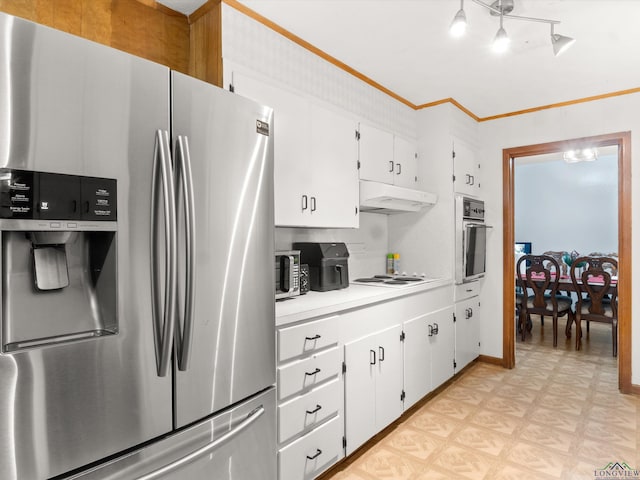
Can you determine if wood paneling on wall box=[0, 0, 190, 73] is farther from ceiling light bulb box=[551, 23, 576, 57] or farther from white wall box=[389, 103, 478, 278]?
white wall box=[389, 103, 478, 278]

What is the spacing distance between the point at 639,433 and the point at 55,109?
358 cm

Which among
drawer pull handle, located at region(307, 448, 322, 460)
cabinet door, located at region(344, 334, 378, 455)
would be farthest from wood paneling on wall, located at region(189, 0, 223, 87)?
drawer pull handle, located at region(307, 448, 322, 460)

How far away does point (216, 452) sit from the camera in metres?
1.28

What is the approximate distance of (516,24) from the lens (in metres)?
2.14

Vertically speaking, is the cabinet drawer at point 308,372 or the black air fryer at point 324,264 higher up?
the black air fryer at point 324,264

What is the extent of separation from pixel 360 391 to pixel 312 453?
1.53 ft

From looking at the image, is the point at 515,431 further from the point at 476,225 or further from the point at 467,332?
the point at 476,225

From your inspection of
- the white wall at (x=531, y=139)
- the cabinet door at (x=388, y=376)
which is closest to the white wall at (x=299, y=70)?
the white wall at (x=531, y=139)

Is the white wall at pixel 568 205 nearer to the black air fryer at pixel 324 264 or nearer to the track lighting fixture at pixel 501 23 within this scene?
the track lighting fixture at pixel 501 23

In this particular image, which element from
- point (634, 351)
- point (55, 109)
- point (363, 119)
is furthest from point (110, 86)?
point (634, 351)

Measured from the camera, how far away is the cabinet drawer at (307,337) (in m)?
1.69

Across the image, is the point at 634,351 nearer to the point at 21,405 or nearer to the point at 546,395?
the point at 546,395

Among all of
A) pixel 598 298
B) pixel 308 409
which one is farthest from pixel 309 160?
pixel 598 298

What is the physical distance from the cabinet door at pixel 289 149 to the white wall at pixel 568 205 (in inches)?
192
